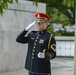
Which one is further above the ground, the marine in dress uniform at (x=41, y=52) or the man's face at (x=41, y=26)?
the man's face at (x=41, y=26)

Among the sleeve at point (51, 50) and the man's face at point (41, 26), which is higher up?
the man's face at point (41, 26)

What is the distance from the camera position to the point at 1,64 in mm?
9594

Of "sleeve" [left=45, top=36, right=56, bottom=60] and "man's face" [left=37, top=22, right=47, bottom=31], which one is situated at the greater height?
"man's face" [left=37, top=22, right=47, bottom=31]

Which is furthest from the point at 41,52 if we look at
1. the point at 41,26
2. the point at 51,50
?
the point at 41,26

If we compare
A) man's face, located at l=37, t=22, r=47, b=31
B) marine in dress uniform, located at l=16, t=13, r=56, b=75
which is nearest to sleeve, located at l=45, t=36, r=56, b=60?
marine in dress uniform, located at l=16, t=13, r=56, b=75

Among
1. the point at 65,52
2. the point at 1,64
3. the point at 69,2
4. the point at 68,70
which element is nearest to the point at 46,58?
the point at 69,2

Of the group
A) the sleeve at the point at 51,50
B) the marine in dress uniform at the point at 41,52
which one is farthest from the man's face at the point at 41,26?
the sleeve at the point at 51,50

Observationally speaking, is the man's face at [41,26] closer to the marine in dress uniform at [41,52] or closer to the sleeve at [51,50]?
the marine in dress uniform at [41,52]

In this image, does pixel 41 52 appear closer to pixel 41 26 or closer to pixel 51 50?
pixel 51 50

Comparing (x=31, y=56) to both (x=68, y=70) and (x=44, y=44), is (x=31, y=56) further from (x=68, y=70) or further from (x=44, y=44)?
(x=68, y=70)

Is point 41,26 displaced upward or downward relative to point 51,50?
upward

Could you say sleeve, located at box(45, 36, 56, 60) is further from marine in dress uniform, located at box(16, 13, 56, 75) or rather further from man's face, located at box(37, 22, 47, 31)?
man's face, located at box(37, 22, 47, 31)

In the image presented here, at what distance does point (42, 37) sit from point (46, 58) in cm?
33

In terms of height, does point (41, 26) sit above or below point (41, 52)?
above
